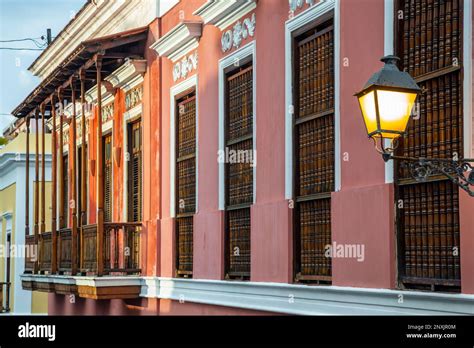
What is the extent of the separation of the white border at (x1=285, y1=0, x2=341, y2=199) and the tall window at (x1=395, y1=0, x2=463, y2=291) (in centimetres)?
108

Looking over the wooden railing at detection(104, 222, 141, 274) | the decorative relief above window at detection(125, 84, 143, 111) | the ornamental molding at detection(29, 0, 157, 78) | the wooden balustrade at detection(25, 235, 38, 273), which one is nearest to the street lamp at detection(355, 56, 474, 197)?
the ornamental molding at detection(29, 0, 157, 78)

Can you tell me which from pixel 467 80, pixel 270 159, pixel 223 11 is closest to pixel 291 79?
pixel 270 159

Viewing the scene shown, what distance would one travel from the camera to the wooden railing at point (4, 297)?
28264mm

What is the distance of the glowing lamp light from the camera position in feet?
20.2

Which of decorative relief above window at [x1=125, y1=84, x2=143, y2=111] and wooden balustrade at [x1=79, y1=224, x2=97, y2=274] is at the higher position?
decorative relief above window at [x1=125, y1=84, x2=143, y2=111]

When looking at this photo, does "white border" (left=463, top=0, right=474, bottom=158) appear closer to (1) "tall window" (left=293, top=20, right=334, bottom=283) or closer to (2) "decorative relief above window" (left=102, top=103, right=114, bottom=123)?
(1) "tall window" (left=293, top=20, right=334, bottom=283)

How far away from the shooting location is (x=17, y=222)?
29.7 m

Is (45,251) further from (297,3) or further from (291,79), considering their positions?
(297,3)

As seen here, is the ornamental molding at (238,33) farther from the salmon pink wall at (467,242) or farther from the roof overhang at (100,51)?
the salmon pink wall at (467,242)

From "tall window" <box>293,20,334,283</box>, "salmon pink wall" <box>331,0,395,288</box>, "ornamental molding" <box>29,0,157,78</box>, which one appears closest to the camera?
"salmon pink wall" <box>331,0,395,288</box>

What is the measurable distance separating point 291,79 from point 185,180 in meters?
3.71

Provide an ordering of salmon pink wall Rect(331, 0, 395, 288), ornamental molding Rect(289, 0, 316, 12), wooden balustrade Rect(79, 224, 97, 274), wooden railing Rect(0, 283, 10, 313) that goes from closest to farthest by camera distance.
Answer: salmon pink wall Rect(331, 0, 395, 288), ornamental molding Rect(289, 0, 316, 12), wooden balustrade Rect(79, 224, 97, 274), wooden railing Rect(0, 283, 10, 313)

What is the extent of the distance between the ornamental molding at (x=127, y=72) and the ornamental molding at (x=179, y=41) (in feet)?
2.20

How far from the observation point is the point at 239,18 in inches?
471
